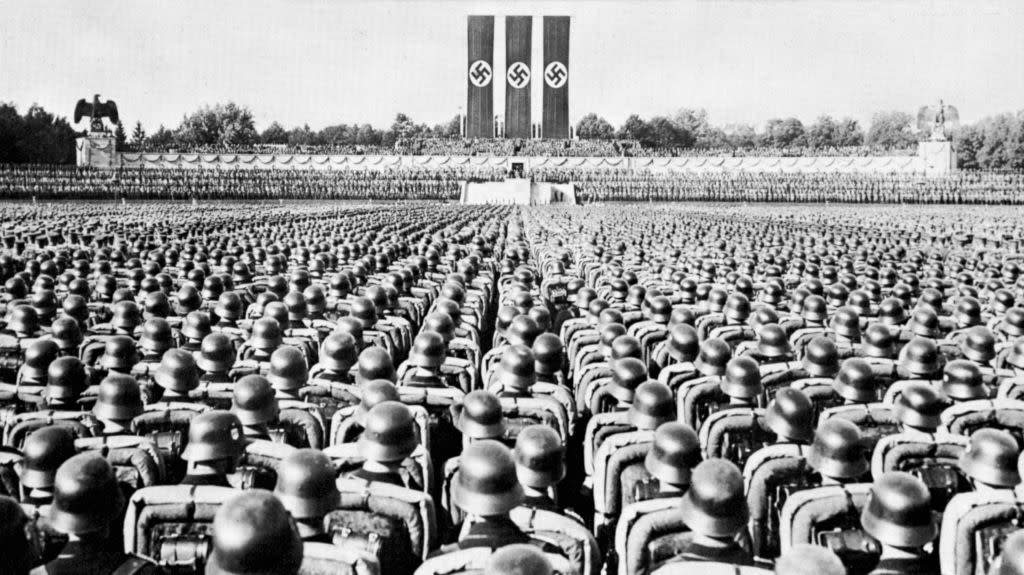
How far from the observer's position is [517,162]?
6956 centimetres

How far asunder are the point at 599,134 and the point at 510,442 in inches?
4475

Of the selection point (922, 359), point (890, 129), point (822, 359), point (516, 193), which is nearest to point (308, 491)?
point (822, 359)

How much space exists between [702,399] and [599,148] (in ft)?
238

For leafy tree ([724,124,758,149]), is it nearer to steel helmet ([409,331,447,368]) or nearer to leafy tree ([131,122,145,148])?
leafy tree ([131,122,145,148])

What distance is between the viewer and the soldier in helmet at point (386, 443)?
362 cm

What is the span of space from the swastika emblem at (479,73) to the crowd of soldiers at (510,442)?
51.6 metres

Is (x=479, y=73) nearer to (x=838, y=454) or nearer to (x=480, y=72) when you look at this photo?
(x=480, y=72)

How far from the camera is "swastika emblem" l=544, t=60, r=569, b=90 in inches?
2288

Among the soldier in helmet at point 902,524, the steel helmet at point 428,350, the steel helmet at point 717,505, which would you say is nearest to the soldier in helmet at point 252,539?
the steel helmet at point 717,505

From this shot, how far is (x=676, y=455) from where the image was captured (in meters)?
3.41

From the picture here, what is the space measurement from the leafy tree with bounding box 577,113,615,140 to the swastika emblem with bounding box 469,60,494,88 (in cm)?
5694

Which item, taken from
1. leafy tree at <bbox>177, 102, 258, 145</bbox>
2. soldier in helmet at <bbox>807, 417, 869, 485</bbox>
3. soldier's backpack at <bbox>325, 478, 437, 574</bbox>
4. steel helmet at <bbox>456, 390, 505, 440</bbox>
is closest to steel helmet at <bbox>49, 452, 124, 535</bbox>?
soldier's backpack at <bbox>325, 478, 437, 574</bbox>

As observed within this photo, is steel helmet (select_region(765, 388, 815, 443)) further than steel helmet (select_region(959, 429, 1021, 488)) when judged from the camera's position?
Yes

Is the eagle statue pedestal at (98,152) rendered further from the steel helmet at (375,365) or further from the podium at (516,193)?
the steel helmet at (375,365)
